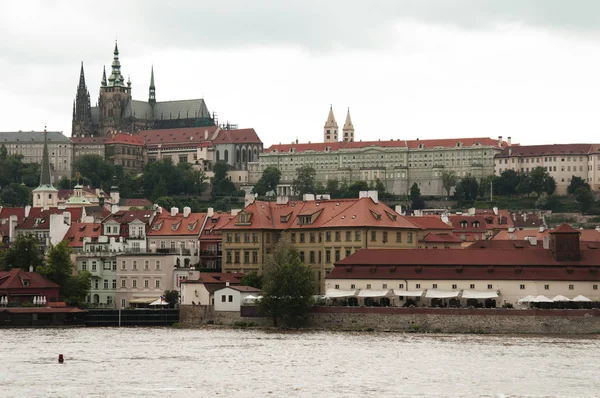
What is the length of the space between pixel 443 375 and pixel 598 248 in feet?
115

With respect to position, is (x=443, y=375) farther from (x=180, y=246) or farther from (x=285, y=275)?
(x=180, y=246)

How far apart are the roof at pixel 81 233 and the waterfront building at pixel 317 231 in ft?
40.7

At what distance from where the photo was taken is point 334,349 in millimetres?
80688

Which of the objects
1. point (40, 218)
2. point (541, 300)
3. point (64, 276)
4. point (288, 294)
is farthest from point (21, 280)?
point (541, 300)

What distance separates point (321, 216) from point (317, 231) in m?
2.00

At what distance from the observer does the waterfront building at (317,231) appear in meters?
110

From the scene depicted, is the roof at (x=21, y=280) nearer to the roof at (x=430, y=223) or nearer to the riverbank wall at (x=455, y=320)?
the riverbank wall at (x=455, y=320)

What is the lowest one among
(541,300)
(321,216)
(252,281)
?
(541,300)

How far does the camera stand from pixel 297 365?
72688 mm

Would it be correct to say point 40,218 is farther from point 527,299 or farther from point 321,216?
point 527,299

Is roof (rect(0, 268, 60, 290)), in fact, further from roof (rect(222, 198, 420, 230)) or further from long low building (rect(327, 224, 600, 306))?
long low building (rect(327, 224, 600, 306))

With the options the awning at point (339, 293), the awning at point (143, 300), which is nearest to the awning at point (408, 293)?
the awning at point (339, 293)

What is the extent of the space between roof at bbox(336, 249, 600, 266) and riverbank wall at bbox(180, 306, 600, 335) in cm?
673

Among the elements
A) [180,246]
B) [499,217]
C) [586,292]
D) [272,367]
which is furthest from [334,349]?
[499,217]
